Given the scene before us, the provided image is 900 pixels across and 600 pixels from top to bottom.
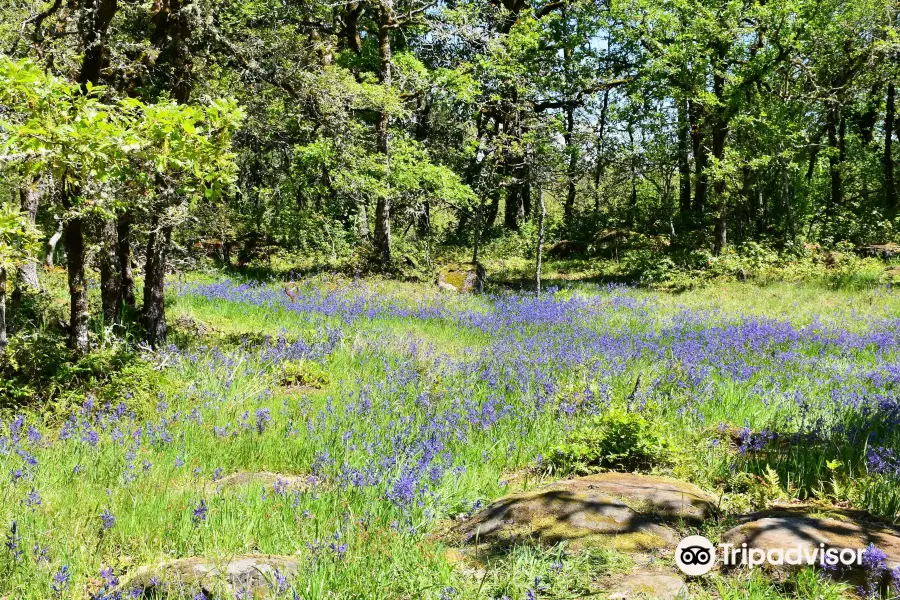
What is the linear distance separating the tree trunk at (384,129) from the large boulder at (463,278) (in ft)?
7.02

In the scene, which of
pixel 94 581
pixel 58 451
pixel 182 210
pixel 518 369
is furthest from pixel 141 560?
pixel 518 369

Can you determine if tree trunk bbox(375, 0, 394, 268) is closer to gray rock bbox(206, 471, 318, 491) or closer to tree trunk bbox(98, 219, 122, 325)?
tree trunk bbox(98, 219, 122, 325)

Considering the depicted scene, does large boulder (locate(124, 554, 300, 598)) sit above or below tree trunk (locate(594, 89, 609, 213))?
below

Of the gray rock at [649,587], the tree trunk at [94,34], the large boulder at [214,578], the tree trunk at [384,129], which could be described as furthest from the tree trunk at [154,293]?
the tree trunk at [384,129]

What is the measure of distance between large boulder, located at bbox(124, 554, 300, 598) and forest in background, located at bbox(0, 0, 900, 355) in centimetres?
230

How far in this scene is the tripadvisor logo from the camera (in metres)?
2.70

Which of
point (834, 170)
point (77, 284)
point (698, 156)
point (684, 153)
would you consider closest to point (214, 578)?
point (77, 284)

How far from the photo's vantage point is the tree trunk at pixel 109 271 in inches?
282

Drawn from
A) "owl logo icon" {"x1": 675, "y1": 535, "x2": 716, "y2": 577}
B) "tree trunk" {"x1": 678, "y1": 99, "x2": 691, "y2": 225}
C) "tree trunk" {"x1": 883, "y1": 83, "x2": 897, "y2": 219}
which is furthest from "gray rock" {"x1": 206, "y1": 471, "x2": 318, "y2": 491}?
"tree trunk" {"x1": 883, "y1": 83, "x2": 897, "y2": 219}

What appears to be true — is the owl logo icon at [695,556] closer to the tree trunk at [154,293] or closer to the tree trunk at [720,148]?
the tree trunk at [154,293]

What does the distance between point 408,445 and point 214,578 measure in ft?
7.72

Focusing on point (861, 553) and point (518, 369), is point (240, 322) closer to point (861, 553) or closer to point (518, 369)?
point (518, 369)

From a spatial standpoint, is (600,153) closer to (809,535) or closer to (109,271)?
(109,271)

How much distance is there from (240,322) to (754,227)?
2089 centimetres
